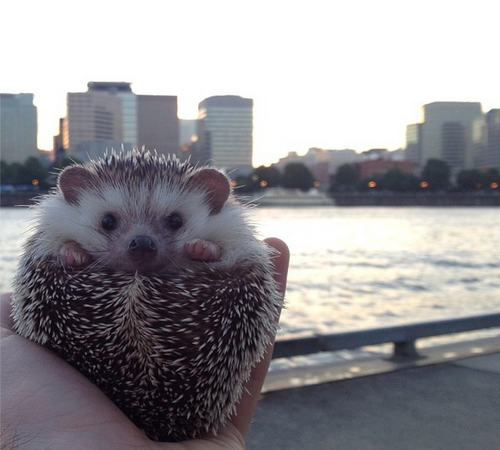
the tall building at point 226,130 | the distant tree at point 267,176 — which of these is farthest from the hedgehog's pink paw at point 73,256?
the distant tree at point 267,176

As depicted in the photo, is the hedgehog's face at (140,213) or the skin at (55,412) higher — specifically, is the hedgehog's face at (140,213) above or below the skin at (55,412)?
above

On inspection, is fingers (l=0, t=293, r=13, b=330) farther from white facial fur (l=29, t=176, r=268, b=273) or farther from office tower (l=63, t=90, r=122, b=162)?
office tower (l=63, t=90, r=122, b=162)

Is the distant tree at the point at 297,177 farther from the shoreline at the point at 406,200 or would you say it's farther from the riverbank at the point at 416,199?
the riverbank at the point at 416,199

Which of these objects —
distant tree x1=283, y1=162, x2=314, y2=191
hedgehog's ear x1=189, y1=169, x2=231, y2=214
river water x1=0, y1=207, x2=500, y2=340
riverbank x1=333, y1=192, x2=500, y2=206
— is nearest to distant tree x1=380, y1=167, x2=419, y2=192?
riverbank x1=333, y1=192, x2=500, y2=206

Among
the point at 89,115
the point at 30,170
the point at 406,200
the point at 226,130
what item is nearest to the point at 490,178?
the point at 406,200

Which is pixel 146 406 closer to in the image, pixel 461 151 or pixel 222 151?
pixel 222 151

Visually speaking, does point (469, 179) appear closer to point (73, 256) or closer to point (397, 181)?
point (397, 181)
